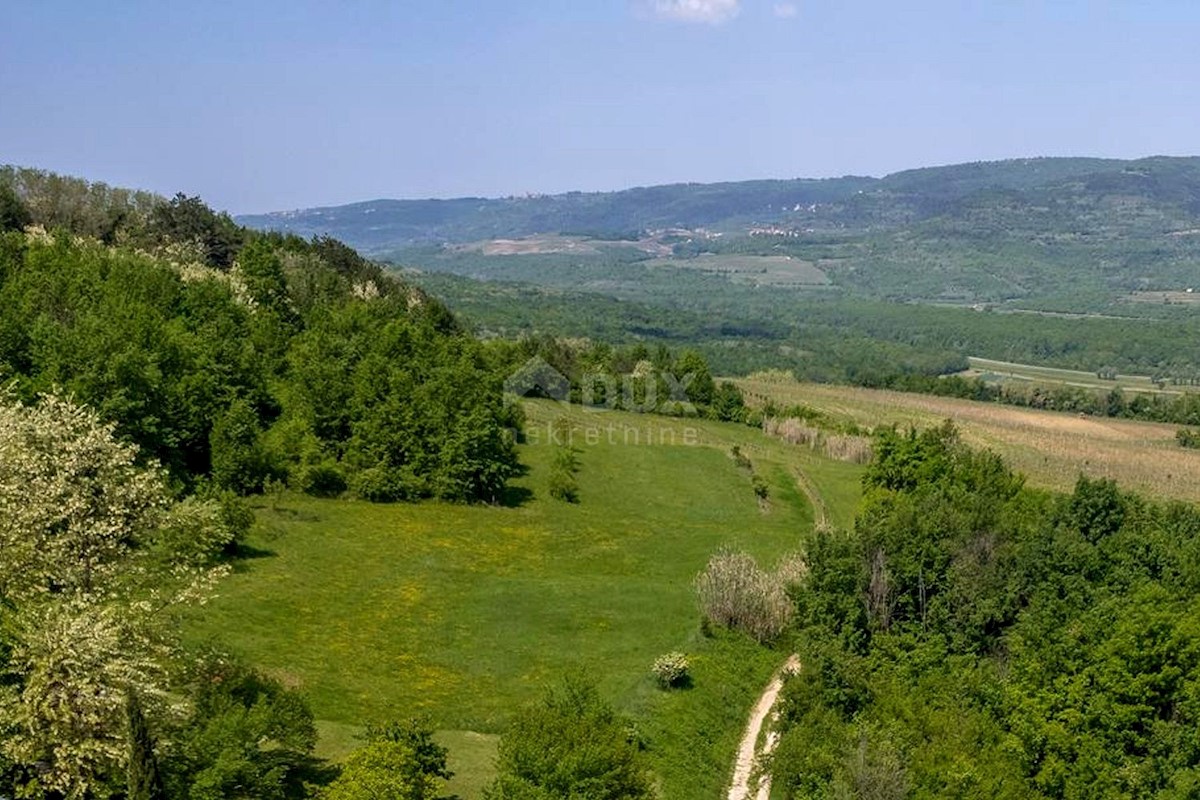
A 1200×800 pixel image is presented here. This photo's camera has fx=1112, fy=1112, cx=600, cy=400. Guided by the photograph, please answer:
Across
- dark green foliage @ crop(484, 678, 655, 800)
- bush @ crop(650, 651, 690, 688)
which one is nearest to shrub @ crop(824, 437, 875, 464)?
bush @ crop(650, 651, 690, 688)

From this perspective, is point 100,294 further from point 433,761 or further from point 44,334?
point 433,761

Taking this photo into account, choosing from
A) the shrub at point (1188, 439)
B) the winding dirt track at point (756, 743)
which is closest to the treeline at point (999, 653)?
the winding dirt track at point (756, 743)

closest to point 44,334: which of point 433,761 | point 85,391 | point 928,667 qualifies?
point 85,391

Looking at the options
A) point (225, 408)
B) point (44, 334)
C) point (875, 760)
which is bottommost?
point (875, 760)

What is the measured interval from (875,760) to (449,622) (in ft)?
93.3

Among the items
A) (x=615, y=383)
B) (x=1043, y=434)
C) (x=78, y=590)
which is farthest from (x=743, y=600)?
(x=1043, y=434)

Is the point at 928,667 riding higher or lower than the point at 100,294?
lower

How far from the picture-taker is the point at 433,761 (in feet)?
120

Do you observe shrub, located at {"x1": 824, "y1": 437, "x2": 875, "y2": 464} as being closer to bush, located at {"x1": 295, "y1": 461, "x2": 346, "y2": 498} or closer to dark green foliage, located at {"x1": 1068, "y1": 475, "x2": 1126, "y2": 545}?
bush, located at {"x1": 295, "y1": 461, "x2": 346, "y2": 498}

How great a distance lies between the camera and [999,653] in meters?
53.2

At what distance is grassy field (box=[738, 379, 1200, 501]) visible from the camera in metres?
118

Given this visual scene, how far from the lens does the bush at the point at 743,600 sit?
59.5 metres

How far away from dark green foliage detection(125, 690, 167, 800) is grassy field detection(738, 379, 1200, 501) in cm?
9663

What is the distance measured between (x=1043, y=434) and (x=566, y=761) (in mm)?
125727
